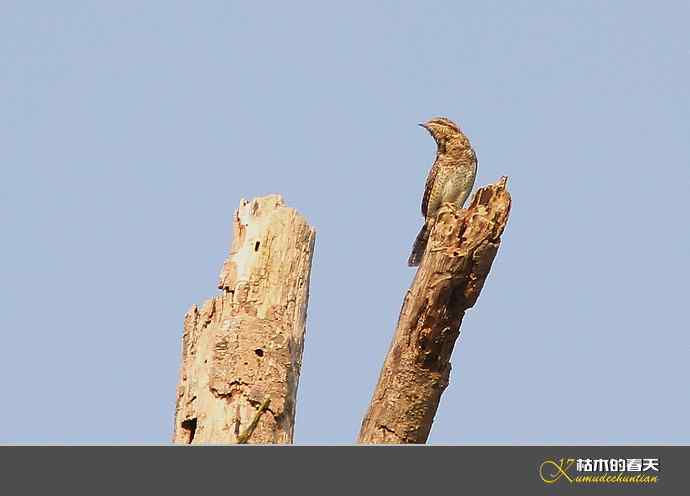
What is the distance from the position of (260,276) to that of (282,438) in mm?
1197

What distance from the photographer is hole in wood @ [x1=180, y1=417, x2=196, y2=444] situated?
9.47 metres

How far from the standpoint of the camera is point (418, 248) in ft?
47.0

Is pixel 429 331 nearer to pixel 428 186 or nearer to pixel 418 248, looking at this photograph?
pixel 418 248

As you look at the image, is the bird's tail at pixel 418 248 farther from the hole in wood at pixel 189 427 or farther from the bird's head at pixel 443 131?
the hole in wood at pixel 189 427

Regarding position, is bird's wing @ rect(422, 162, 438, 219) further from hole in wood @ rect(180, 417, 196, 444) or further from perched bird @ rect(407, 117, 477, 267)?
hole in wood @ rect(180, 417, 196, 444)

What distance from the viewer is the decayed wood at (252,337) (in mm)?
9406

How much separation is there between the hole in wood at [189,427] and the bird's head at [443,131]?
6.13 m
